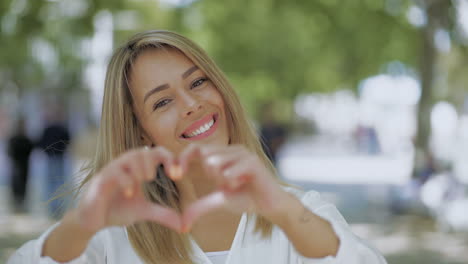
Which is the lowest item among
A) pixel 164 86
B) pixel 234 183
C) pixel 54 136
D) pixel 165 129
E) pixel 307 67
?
pixel 234 183

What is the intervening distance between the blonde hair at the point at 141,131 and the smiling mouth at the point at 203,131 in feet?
0.50

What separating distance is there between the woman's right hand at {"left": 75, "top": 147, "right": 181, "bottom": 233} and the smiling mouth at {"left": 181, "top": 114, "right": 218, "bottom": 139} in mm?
710

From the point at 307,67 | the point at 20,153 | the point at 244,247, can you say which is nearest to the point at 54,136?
the point at 20,153

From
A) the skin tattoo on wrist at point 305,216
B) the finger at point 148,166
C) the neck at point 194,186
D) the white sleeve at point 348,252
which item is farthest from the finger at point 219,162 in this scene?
the neck at point 194,186

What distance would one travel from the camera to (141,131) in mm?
2012

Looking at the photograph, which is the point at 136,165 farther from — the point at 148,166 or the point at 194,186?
the point at 194,186

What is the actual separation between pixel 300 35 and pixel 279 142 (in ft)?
16.3

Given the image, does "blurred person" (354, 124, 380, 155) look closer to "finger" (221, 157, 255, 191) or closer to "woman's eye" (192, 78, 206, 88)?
"woman's eye" (192, 78, 206, 88)

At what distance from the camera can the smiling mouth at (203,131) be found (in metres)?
1.85

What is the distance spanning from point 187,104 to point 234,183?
77 cm

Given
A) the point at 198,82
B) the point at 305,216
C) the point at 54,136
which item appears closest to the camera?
the point at 305,216

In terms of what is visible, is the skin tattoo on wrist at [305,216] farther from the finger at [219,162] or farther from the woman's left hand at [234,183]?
the finger at [219,162]

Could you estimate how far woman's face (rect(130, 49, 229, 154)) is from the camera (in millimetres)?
1838

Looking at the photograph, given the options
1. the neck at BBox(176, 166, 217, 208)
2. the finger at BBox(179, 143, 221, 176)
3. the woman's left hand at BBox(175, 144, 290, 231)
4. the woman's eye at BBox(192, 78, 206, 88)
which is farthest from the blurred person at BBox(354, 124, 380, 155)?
the finger at BBox(179, 143, 221, 176)
